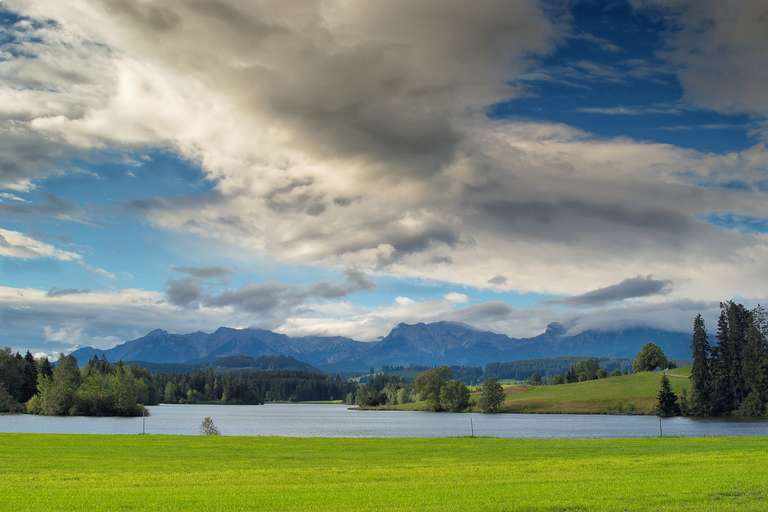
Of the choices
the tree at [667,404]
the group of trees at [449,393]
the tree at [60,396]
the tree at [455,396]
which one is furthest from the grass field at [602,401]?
the tree at [60,396]

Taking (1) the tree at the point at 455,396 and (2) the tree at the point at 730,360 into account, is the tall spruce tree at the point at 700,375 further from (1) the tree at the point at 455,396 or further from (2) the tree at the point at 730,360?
(1) the tree at the point at 455,396

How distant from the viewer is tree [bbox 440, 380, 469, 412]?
186875 mm

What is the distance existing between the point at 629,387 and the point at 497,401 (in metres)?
41.0

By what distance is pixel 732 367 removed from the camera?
516 ft

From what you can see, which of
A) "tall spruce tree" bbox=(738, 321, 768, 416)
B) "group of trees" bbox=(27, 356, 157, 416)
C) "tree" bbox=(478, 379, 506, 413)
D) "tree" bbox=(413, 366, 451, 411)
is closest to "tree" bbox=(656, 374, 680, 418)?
"tall spruce tree" bbox=(738, 321, 768, 416)

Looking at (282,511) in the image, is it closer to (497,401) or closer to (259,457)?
(259,457)

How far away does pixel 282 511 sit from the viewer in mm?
23828

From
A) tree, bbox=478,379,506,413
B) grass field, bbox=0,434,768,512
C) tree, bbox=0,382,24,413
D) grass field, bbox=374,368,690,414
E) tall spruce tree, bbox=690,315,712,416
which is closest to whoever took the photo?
grass field, bbox=0,434,768,512

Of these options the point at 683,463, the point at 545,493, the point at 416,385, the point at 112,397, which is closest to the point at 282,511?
the point at 545,493

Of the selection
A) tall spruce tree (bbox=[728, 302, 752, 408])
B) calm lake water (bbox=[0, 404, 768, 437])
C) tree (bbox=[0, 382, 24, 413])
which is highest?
tall spruce tree (bbox=[728, 302, 752, 408])

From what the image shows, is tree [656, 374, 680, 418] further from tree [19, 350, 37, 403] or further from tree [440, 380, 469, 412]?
tree [19, 350, 37, 403]

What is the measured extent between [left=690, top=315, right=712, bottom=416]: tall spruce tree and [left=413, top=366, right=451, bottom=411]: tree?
6156cm

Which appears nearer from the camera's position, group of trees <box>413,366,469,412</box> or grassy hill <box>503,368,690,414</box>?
grassy hill <box>503,368,690,414</box>

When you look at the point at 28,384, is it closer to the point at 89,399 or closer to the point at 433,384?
the point at 89,399
